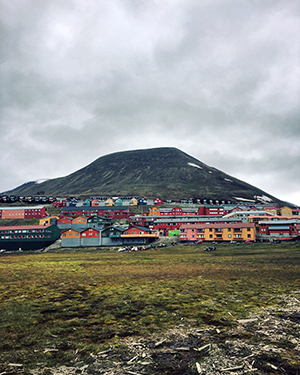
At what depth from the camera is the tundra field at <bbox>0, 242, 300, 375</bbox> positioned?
9.59 metres

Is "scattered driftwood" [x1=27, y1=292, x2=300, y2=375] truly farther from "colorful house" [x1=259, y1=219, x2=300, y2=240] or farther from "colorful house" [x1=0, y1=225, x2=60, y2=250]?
"colorful house" [x1=0, y1=225, x2=60, y2=250]

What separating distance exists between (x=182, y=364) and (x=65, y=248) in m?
72.0

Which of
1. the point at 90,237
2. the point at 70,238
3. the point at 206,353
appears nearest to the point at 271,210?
the point at 90,237

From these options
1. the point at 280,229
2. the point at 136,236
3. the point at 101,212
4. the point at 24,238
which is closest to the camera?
the point at 280,229

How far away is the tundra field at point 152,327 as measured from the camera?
377 inches

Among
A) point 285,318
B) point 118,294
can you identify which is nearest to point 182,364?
point 285,318

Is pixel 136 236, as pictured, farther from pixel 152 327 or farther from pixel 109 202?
pixel 109 202

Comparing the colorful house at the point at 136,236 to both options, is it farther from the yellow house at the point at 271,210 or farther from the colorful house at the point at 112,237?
the yellow house at the point at 271,210

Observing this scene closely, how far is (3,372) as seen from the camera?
354 inches

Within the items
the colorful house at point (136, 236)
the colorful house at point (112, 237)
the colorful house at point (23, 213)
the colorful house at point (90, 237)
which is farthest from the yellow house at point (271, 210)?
the colorful house at point (23, 213)

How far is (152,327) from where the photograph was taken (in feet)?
43.2

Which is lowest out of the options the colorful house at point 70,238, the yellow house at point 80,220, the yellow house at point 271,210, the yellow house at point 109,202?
the colorful house at point 70,238

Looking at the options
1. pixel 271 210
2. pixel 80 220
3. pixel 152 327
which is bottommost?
pixel 152 327

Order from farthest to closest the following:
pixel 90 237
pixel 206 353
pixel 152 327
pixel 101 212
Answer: pixel 101 212 < pixel 90 237 < pixel 152 327 < pixel 206 353
